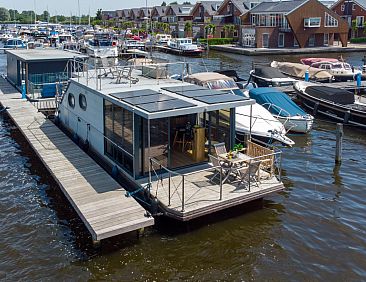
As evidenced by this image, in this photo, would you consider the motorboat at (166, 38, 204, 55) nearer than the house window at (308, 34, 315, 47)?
Yes

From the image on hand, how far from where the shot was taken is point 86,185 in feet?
49.6

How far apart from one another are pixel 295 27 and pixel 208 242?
211ft

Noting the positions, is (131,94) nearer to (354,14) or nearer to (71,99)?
(71,99)

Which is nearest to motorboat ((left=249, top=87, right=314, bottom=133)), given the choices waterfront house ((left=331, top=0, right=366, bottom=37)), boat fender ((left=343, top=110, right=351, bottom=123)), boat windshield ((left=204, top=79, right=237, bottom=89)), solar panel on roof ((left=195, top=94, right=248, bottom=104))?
boat windshield ((left=204, top=79, right=237, bottom=89))

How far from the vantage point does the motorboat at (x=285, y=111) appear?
974 inches

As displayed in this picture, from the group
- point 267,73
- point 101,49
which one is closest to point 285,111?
point 267,73

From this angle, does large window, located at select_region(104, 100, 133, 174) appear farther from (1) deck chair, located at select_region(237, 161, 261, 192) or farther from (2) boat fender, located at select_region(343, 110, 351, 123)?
(2) boat fender, located at select_region(343, 110, 351, 123)

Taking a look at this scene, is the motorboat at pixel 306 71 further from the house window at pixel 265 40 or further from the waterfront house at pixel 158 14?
the waterfront house at pixel 158 14

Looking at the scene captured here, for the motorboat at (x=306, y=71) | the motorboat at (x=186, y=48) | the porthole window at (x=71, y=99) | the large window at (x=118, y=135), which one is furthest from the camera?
the motorboat at (x=186, y=48)

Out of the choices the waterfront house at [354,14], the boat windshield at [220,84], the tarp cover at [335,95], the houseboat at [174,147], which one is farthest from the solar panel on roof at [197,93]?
the waterfront house at [354,14]

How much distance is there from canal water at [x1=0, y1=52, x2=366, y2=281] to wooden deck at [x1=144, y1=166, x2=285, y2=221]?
0.99 metres

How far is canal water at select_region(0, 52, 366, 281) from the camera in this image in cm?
1244

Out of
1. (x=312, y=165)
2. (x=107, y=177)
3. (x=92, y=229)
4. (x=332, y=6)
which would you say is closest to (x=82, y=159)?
(x=107, y=177)

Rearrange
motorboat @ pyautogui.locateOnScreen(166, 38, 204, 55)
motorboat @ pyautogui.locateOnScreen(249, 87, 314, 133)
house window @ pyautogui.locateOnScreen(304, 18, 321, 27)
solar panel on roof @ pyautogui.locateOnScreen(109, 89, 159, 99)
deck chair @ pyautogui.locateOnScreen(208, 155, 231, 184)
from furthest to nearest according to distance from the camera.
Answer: house window @ pyautogui.locateOnScreen(304, 18, 321, 27) → motorboat @ pyautogui.locateOnScreen(166, 38, 204, 55) → motorboat @ pyautogui.locateOnScreen(249, 87, 314, 133) → solar panel on roof @ pyautogui.locateOnScreen(109, 89, 159, 99) → deck chair @ pyautogui.locateOnScreen(208, 155, 231, 184)
